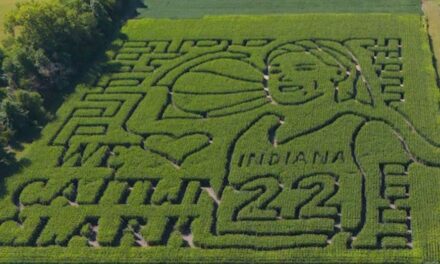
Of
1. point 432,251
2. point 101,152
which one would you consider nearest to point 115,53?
point 101,152

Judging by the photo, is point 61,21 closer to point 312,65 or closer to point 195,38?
point 195,38

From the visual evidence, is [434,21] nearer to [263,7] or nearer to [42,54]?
[263,7]

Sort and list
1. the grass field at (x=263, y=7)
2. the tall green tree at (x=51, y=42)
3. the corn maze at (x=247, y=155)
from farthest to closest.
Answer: the grass field at (x=263, y=7) → the tall green tree at (x=51, y=42) → the corn maze at (x=247, y=155)

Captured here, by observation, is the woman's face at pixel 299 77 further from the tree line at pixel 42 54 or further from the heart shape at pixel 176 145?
the tree line at pixel 42 54

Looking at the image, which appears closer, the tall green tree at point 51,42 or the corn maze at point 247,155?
the corn maze at point 247,155

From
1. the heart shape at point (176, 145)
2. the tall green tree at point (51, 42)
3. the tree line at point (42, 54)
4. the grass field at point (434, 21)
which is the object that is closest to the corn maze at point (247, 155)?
the heart shape at point (176, 145)

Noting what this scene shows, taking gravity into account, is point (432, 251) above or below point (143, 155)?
below

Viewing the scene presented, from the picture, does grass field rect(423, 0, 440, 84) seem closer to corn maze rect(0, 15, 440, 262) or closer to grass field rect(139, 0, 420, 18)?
grass field rect(139, 0, 420, 18)
